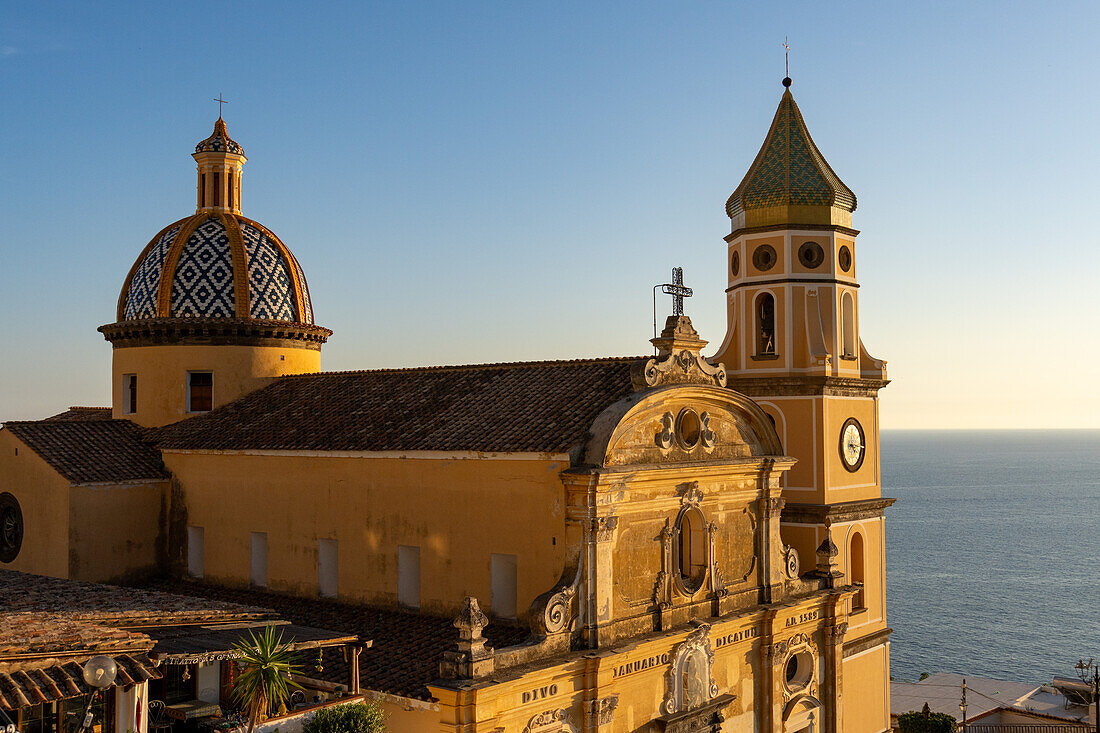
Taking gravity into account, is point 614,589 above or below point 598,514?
below

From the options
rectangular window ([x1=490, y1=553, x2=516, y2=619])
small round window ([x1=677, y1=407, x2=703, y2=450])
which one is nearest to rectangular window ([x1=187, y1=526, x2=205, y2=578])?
rectangular window ([x1=490, y1=553, x2=516, y2=619])

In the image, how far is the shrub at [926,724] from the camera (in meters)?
30.8

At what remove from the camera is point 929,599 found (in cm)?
7631

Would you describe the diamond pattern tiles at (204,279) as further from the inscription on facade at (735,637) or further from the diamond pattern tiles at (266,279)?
the inscription on facade at (735,637)

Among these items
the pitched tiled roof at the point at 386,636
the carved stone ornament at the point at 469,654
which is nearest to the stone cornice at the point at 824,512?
the pitched tiled roof at the point at 386,636

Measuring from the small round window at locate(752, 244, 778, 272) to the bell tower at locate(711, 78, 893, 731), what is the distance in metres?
0.03

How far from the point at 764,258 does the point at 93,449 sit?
1824 centimetres

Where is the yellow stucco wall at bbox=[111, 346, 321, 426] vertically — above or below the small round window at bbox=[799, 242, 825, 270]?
below

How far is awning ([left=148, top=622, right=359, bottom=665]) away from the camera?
14.1m

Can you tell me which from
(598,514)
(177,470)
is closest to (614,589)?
(598,514)

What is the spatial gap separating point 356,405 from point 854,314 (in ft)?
46.0

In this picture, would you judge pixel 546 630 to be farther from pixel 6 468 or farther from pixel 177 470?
pixel 6 468

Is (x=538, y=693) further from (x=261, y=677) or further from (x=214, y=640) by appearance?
(x=214, y=640)

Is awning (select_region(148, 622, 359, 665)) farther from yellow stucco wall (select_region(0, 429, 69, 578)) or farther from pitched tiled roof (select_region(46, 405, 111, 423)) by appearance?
pitched tiled roof (select_region(46, 405, 111, 423))
